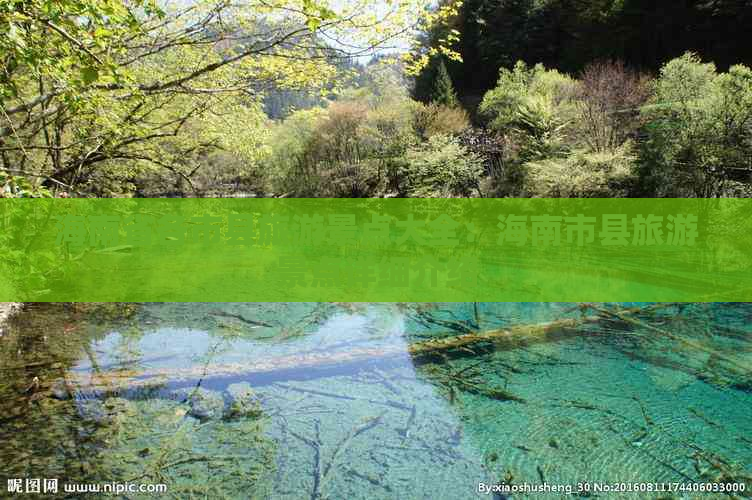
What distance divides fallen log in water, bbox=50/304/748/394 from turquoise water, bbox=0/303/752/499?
0.03m

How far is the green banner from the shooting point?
23.1ft

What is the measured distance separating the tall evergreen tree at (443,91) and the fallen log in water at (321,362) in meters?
32.6

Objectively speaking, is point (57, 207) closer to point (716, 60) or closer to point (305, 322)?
point (305, 322)

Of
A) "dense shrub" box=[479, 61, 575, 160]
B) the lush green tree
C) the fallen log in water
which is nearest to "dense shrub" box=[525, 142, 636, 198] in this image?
"dense shrub" box=[479, 61, 575, 160]

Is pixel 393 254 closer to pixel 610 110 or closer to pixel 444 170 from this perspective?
pixel 444 170

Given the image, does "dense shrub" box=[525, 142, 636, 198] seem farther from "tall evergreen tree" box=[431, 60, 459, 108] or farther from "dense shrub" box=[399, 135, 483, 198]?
"tall evergreen tree" box=[431, 60, 459, 108]

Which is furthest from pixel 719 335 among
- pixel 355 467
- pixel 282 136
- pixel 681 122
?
pixel 282 136

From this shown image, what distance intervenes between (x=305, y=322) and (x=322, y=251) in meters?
9.45

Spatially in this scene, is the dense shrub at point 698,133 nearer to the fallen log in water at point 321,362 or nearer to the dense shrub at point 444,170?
the dense shrub at point 444,170

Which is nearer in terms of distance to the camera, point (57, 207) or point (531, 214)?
point (57, 207)

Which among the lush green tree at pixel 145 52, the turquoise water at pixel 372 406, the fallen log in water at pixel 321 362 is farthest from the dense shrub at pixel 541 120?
the lush green tree at pixel 145 52

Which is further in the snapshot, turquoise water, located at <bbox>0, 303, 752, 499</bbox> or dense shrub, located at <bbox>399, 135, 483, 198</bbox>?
dense shrub, located at <bbox>399, 135, 483, 198</bbox>

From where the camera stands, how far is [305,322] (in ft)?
25.7

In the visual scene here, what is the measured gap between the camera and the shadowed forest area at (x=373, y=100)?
10.7 ft
